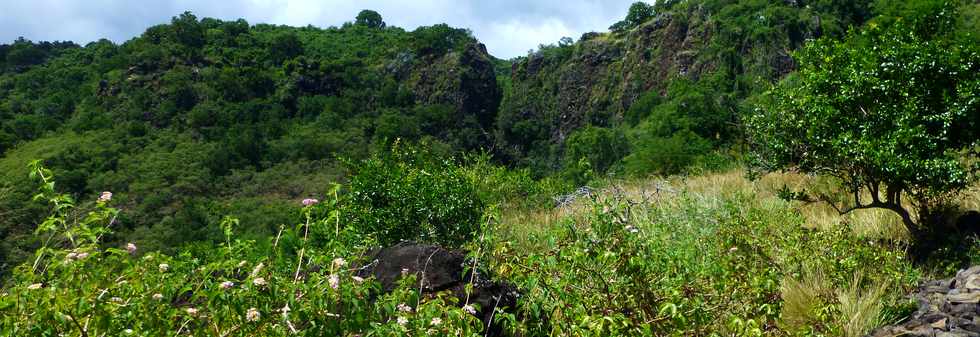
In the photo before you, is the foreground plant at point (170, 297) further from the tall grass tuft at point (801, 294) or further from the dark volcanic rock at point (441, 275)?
the tall grass tuft at point (801, 294)

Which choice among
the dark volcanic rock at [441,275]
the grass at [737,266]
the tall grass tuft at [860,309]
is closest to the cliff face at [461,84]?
the grass at [737,266]

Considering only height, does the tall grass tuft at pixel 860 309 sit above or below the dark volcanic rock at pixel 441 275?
below

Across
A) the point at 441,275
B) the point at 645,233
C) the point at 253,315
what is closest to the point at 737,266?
the point at 645,233

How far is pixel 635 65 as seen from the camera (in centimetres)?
8319

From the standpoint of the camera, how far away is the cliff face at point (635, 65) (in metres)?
62.6

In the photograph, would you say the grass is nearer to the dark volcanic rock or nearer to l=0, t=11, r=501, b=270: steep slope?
the dark volcanic rock

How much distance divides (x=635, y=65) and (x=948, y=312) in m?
81.0

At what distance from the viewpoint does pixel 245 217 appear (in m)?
48.6

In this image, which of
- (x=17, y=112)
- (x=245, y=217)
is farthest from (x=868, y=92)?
(x=17, y=112)

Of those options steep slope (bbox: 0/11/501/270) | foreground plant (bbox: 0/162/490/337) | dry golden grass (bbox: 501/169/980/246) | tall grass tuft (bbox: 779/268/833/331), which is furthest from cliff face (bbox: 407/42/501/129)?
foreground plant (bbox: 0/162/490/337)

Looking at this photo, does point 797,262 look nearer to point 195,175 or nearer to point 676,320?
point 676,320

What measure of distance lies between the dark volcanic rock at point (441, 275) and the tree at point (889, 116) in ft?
10.8

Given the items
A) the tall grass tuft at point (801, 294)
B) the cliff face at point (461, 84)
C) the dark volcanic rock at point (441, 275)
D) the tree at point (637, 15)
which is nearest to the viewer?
the dark volcanic rock at point (441, 275)

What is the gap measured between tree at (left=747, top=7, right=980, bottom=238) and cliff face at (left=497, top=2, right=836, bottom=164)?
54.1 m
